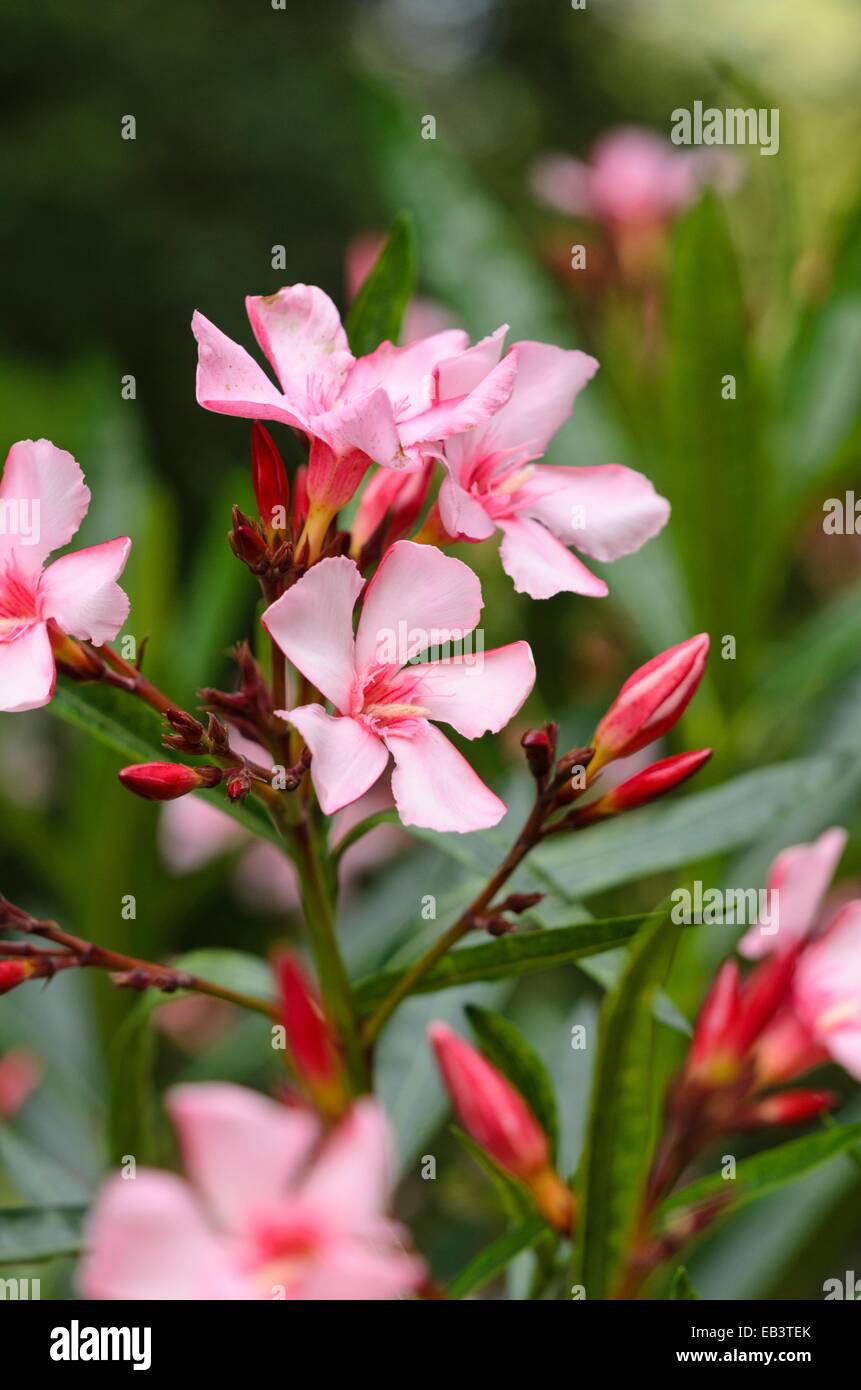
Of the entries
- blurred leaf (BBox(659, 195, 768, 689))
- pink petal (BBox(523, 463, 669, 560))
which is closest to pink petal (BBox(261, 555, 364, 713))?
pink petal (BBox(523, 463, 669, 560))

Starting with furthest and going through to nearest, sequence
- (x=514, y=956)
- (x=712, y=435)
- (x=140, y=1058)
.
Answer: (x=712, y=435), (x=140, y=1058), (x=514, y=956)

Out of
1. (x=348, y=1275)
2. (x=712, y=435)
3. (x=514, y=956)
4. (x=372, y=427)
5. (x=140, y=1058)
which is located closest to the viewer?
(x=348, y=1275)

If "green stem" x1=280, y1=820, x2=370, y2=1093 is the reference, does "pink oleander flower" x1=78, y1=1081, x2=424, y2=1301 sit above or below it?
below

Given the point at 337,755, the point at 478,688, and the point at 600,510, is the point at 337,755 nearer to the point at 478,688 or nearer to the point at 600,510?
the point at 478,688

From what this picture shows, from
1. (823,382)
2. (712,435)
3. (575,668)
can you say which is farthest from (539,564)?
(575,668)

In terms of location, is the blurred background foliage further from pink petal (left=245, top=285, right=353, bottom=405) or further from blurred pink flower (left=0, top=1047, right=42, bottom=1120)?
pink petal (left=245, top=285, right=353, bottom=405)

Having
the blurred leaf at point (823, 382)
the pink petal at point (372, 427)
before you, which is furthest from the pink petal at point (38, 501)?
the blurred leaf at point (823, 382)
